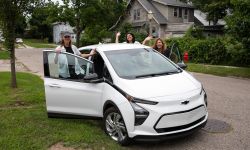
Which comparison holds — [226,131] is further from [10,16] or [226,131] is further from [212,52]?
[212,52]

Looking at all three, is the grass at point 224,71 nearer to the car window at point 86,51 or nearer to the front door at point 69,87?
the car window at point 86,51

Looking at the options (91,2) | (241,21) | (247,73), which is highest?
(91,2)

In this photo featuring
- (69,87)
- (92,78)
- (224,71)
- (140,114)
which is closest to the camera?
(140,114)

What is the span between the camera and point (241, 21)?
15.0m

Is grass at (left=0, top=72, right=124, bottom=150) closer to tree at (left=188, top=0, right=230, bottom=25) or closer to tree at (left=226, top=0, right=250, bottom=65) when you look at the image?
tree at (left=226, top=0, right=250, bottom=65)

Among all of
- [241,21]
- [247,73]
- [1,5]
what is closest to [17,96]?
[1,5]

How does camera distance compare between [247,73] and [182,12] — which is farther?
[182,12]

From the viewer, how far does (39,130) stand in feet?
24.7

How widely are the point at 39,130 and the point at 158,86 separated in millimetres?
2592

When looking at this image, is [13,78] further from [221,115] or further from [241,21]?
[241,21]

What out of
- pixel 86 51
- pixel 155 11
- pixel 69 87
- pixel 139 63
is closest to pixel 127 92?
pixel 139 63

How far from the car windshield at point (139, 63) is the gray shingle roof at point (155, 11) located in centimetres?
4030

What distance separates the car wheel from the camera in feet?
21.3

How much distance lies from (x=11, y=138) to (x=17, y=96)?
13.3 feet
